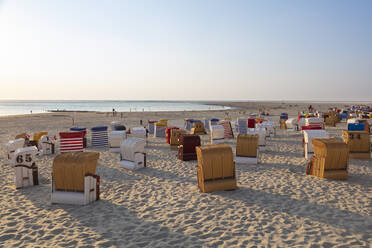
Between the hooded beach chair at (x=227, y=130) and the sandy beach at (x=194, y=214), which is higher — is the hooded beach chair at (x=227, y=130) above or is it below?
above

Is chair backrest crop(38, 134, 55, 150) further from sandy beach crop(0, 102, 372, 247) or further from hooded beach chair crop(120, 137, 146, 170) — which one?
hooded beach chair crop(120, 137, 146, 170)

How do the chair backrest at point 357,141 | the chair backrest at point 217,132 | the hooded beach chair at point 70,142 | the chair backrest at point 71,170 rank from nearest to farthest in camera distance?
the chair backrest at point 71,170, the chair backrest at point 357,141, the hooded beach chair at point 70,142, the chair backrest at point 217,132

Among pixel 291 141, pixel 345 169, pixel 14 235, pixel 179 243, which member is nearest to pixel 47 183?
pixel 14 235

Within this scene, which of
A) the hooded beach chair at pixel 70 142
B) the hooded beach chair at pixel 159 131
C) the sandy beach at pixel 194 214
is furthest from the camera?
the hooded beach chair at pixel 159 131

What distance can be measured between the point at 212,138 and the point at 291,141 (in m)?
5.86

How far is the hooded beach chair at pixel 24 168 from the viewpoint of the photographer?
825 cm

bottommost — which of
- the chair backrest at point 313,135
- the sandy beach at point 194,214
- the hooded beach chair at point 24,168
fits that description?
the sandy beach at point 194,214

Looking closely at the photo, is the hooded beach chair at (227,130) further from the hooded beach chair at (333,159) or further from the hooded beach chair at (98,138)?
the hooded beach chair at (333,159)

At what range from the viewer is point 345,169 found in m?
8.87

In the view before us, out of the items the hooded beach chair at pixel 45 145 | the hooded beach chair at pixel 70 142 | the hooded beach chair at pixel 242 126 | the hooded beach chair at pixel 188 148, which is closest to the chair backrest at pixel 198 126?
the hooded beach chair at pixel 242 126

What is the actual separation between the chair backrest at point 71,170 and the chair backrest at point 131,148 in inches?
134

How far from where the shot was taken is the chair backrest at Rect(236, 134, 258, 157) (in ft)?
36.5

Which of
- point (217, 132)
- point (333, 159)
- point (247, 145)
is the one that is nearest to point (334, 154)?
point (333, 159)

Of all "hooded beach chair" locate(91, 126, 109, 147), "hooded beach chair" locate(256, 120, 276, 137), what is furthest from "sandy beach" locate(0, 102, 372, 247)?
"hooded beach chair" locate(256, 120, 276, 137)
